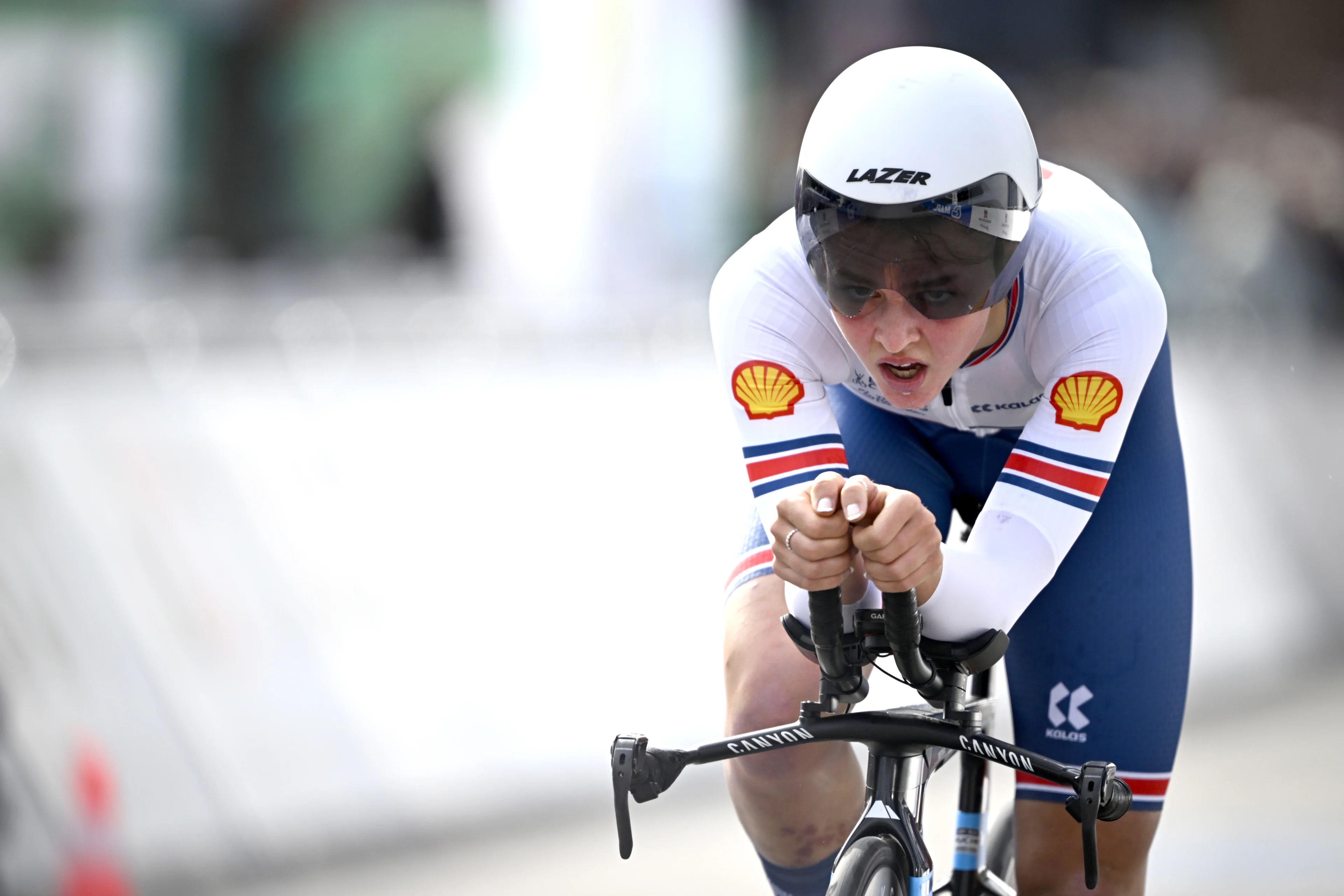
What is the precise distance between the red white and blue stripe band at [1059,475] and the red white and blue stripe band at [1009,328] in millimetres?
221

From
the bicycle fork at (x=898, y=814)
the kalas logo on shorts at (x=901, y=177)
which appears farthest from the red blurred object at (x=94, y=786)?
the kalas logo on shorts at (x=901, y=177)

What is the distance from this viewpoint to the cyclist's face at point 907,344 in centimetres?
259

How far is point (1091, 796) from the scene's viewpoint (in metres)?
2.39

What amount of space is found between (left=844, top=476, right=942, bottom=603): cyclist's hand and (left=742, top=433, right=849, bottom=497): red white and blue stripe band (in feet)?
1.50

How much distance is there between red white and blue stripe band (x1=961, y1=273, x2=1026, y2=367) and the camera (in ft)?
9.40

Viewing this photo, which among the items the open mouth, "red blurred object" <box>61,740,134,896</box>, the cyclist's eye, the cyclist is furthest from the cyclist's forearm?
"red blurred object" <box>61,740,134,896</box>

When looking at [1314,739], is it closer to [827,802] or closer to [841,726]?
[827,802]

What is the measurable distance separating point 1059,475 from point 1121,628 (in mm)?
540

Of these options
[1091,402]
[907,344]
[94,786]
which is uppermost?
[907,344]

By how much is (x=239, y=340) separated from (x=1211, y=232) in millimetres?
6340

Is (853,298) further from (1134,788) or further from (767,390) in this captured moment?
(1134,788)

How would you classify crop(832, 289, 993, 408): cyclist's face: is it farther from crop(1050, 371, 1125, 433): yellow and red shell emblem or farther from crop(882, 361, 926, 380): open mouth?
crop(1050, 371, 1125, 433): yellow and red shell emblem

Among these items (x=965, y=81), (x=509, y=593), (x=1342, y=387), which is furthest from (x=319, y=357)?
(x=1342, y=387)

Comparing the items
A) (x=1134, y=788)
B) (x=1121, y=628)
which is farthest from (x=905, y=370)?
(x=1134, y=788)
